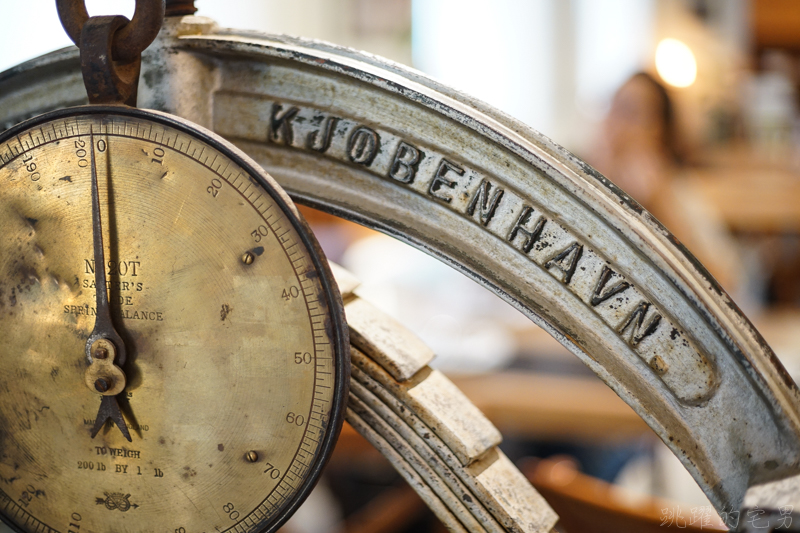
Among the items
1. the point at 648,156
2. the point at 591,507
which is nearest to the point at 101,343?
the point at 591,507

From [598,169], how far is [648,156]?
286 mm

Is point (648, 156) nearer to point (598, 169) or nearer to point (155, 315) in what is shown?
point (598, 169)

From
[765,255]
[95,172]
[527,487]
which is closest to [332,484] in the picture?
[527,487]

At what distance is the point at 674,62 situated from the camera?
4.09 metres

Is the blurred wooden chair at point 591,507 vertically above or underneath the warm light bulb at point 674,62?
underneath

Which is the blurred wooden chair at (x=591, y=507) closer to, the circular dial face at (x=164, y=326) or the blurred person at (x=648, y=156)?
the circular dial face at (x=164, y=326)

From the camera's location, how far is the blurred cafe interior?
198 cm

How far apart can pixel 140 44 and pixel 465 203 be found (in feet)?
0.94

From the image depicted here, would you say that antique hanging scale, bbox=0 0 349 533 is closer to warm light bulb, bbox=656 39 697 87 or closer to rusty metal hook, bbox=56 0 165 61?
rusty metal hook, bbox=56 0 165 61

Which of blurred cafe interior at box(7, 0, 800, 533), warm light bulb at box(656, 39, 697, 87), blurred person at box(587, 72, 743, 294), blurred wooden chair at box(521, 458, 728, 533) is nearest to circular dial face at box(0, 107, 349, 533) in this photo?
blurred cafe interior at box(7, 0, 800, 533)

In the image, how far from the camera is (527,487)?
0.68m

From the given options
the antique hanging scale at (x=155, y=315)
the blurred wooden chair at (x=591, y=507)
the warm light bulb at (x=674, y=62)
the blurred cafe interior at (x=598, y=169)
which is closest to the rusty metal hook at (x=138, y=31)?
the antique hanging scale at (x=155, y=315)

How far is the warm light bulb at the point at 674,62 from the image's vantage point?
4023 millimetres

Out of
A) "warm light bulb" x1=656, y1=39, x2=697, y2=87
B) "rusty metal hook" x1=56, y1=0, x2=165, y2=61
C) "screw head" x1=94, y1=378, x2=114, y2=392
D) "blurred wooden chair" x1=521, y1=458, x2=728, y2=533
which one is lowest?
"blurred wooden chair" x1=521, y1=458, x2=728, y2=533
